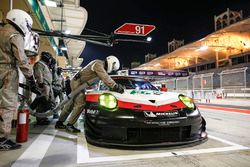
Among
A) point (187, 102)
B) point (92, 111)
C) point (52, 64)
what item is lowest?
point (92, 111)

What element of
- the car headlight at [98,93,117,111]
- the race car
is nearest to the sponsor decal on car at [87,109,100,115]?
the race car

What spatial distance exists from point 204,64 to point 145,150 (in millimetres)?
33086

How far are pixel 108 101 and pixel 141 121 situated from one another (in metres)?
0.60

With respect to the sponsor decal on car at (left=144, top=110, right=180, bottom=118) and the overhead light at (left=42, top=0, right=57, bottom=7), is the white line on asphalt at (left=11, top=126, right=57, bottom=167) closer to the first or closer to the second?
the sponsor decal on car at (left=144, top=110, right=180, bottom=118)

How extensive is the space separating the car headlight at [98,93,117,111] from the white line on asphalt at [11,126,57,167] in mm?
979

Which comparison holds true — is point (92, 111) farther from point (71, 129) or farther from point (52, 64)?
point (52, 64)

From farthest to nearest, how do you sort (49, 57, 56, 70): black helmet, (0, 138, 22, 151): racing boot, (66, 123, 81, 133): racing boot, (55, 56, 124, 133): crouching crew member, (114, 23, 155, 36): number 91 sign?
(114, 23, 155, 36): number 91 sign, (49, 57, 56, 70): black helmet, (66, 123, 81, 133): racing boot, (55, 56, 124, 133): crouching crew member, (0, 138, 22, 151): racing boot

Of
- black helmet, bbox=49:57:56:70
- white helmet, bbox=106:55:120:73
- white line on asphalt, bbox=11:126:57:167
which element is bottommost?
white line on asphalt, bbox=11:126:57:167

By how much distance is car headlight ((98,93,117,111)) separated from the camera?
2.73m

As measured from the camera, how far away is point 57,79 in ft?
20.1

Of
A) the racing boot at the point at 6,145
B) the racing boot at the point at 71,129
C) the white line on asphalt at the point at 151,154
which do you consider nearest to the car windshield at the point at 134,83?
the racing boot at the point at 71,129

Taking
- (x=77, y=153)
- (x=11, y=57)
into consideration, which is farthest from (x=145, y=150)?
(x=11, y=57)

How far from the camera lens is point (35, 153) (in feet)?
8.23

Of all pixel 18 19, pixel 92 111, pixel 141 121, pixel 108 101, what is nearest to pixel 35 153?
pixel 92 111
